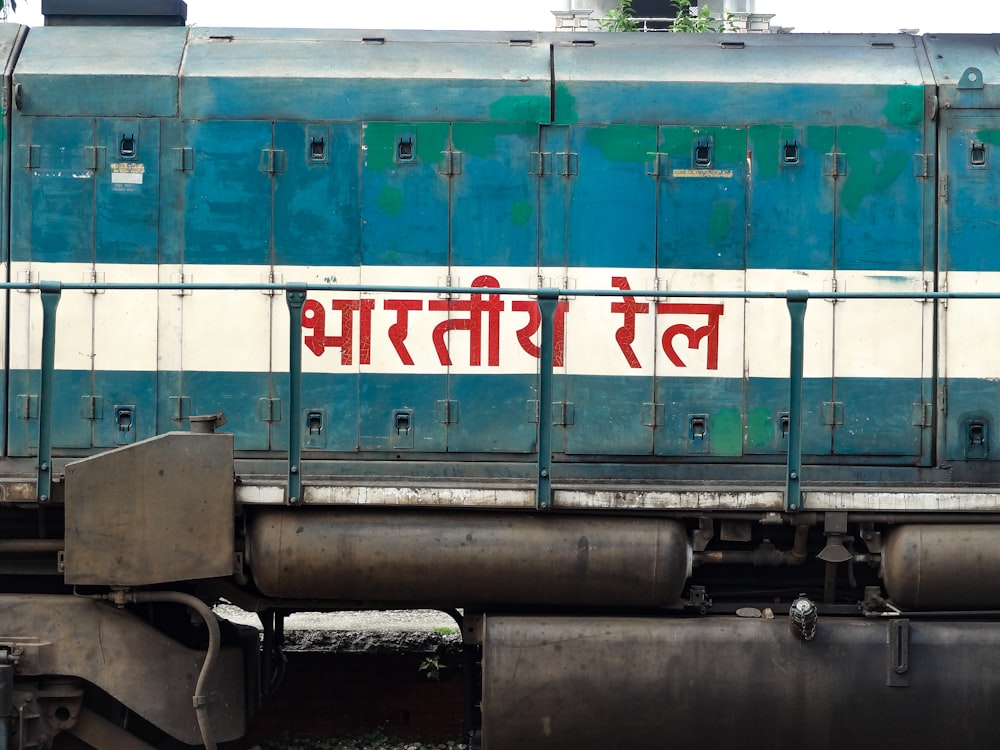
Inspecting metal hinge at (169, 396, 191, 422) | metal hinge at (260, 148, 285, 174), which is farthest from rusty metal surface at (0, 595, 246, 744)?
metal hinge at (260, 148, 285, 174)

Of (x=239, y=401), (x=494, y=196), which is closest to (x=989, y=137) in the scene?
(x=494, y=196)

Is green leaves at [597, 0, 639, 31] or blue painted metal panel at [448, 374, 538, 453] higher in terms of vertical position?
green leaves at [597, 0, 639, 31]

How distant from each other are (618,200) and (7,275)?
123 inches

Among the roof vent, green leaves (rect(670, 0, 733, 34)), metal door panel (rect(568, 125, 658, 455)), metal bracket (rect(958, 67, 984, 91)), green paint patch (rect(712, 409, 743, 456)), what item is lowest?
green paint patch (rect(712, 409, 743, 456))

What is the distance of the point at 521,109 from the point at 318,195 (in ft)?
3.72

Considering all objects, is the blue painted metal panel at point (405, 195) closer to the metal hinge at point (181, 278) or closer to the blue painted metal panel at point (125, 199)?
the metal hinge at point (181, 278)

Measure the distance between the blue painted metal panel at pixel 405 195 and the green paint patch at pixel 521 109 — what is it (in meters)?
0.28

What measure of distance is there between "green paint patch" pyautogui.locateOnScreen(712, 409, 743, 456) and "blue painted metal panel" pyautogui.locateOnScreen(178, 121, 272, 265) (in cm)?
243

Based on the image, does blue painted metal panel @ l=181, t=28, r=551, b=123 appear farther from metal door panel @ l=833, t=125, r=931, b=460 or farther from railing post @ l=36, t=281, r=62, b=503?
metal door panel @ l=833, t=125, r=931, b=460

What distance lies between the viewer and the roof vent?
246 inches

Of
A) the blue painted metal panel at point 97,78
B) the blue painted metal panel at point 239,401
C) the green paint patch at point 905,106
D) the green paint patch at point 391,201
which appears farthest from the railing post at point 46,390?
the green paint patch at point 905,106

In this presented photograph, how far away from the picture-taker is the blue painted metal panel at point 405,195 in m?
5.95

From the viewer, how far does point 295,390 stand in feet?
16.8

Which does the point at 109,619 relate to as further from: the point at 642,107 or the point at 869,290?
the point at 869,290
